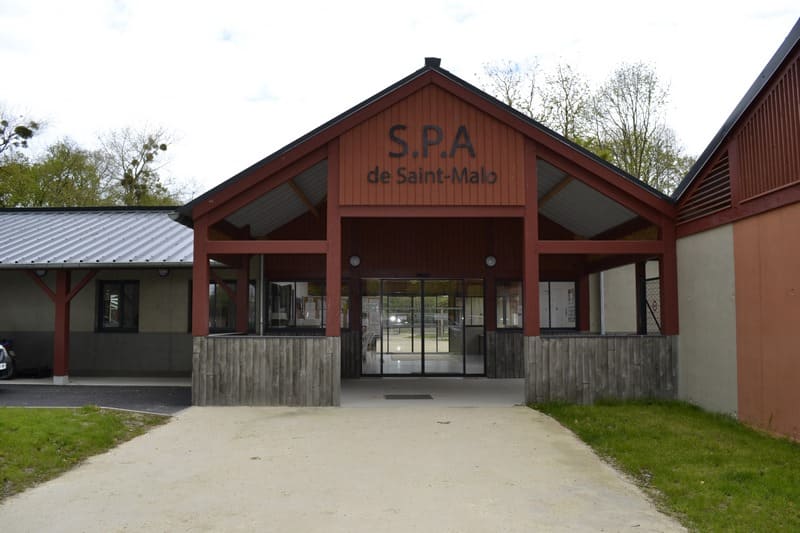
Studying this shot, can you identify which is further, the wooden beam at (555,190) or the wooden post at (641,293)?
the wooden post at (641,293)

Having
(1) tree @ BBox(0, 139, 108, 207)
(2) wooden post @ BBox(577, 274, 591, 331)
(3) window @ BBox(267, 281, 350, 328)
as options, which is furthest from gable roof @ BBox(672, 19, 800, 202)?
(1) tree @ BBox(0, 139, 108, 207)

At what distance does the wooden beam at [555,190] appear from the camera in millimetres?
12469

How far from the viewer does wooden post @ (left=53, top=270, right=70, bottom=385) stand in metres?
14.1

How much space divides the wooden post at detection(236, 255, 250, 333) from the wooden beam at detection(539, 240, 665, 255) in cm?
697

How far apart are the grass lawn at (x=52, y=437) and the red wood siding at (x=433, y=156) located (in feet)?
16.3

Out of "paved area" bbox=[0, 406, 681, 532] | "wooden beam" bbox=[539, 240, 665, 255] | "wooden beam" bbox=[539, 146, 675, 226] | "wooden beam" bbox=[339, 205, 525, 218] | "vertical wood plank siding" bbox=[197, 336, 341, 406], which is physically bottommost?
"paved area" bbox=[0, 406, 681, 532]

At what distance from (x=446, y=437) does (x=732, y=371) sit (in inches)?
170

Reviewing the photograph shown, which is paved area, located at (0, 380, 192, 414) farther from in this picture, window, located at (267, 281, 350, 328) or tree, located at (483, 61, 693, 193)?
tree, located at (483, 61, 693, 193)

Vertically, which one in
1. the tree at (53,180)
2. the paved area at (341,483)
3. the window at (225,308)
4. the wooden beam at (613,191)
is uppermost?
the tree at (53,180)

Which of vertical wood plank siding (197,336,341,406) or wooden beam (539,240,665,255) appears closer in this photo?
vertical wood plank siding (197,336,341,406)

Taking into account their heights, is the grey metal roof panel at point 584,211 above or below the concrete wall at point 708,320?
above

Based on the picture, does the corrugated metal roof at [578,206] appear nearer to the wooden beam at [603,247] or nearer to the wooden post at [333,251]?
the wooden beam at [603,247]

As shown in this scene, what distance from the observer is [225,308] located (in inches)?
648

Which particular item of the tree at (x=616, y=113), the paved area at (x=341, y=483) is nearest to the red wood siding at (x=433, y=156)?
the paved area at (x=341, y=483)
